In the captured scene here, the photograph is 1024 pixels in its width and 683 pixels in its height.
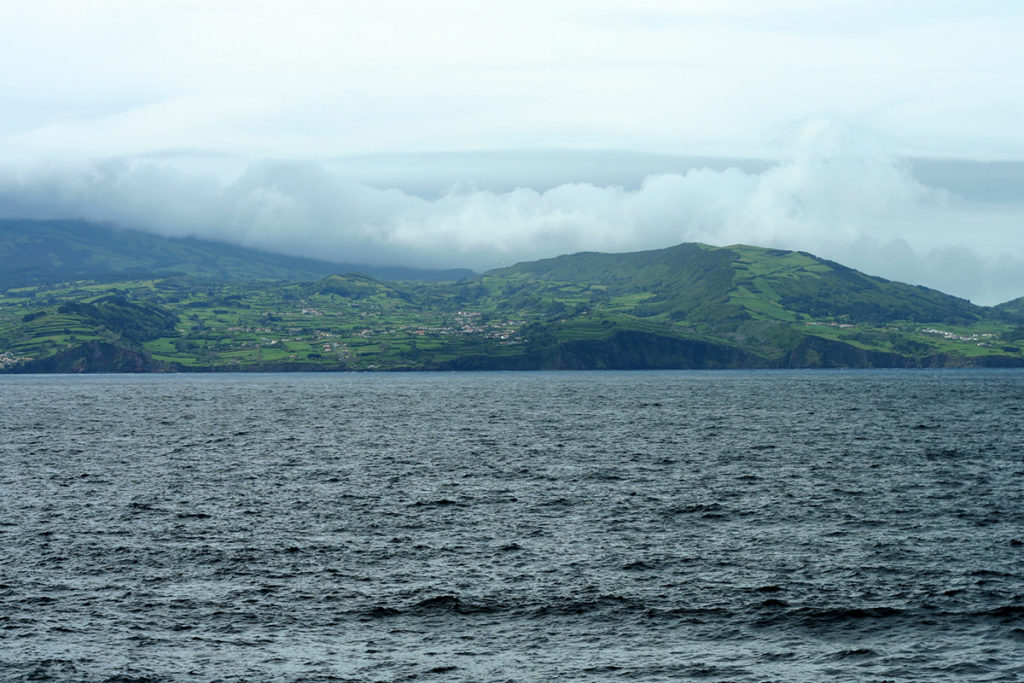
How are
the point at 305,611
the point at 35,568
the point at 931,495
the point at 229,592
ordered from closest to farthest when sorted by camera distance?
the point at 305,611 → the point at 229,592 → the point at 35,568 → the point at 931,495

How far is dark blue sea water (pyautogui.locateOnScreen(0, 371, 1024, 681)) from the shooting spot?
1414 inches

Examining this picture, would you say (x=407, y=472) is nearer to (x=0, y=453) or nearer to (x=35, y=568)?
(x=35, y=568)

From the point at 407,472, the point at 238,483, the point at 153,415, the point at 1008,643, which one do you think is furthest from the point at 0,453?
the point at 1008,643

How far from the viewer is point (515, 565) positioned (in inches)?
1991

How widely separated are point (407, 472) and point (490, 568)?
41401mm

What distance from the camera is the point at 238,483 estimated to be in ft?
271

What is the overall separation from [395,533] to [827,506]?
32.3m

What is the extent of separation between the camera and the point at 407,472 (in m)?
90.2

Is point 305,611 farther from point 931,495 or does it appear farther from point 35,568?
point 931,495

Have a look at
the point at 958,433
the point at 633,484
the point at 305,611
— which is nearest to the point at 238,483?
the point at 633,484

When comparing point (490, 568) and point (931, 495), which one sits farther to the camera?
point (931, 495)

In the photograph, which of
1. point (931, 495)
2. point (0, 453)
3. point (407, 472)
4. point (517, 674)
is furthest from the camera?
point (0, 453)

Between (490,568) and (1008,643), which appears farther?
(490,568)

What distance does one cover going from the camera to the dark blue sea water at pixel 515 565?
35.9 m
